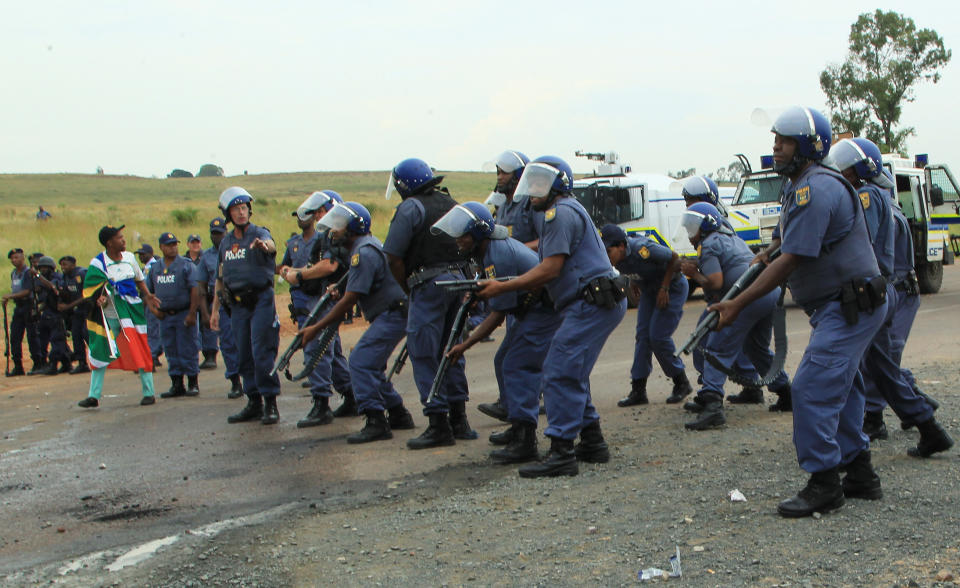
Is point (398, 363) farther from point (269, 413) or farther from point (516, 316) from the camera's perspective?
point (516, 316)

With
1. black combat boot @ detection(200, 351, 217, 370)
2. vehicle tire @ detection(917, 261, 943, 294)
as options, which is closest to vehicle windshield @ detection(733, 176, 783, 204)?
vehicle tire @ detection(917, 261, 943, 294)

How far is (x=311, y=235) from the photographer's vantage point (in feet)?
31.0

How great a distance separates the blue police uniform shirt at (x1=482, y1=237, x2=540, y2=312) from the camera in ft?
20.6

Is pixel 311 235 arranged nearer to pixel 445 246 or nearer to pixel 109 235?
pixel 109 235

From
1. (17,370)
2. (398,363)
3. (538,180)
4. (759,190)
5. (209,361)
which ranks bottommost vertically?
(17,370)

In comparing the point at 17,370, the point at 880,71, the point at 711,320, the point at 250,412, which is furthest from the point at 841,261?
the point at 880,71

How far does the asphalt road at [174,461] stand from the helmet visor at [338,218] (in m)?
1.62

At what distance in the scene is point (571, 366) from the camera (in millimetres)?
5734

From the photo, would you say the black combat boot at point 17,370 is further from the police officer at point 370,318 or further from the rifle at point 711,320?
the rifle at point 711,320

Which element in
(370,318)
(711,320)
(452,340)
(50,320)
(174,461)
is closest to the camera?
(711,320)

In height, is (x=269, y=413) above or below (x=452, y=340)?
below

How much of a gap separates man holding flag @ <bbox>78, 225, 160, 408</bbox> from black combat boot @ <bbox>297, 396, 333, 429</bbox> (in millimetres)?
2466

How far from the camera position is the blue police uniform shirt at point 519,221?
26.0 feet

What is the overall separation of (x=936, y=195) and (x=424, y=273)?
46.6 feet
